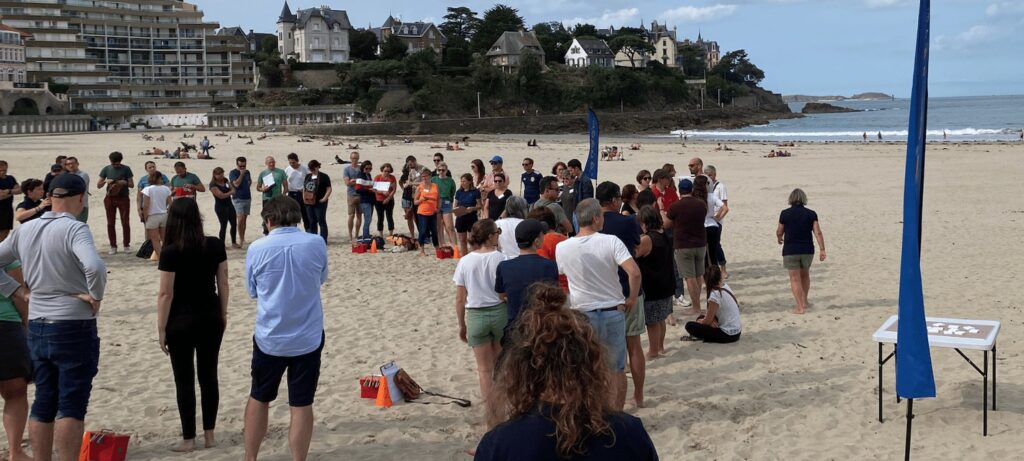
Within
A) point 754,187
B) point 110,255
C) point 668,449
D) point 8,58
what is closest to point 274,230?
point 668,449

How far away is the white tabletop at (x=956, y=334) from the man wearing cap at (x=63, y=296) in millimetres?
4819

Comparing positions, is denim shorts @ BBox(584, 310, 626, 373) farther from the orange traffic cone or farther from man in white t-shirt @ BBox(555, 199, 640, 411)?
the orange traffic cone

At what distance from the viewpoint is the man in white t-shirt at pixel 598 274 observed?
5.78m

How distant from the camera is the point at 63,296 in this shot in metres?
4.75

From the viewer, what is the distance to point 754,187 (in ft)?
87.2

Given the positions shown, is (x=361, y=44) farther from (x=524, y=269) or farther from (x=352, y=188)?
(x=524, y=269)

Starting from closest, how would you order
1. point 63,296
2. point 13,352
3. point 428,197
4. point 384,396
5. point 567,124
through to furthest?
point 63,296
point 13,352
point 384,396
point 428,197
point 567,124

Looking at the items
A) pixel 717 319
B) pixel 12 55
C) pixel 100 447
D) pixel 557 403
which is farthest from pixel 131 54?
pixel 557 403

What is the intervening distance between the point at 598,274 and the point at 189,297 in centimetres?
256

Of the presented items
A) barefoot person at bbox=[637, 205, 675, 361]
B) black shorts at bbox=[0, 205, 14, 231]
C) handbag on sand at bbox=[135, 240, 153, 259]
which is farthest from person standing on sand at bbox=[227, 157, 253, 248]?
barefoot person at bbox=[637, 205, 675, 361]

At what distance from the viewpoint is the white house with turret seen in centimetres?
11875

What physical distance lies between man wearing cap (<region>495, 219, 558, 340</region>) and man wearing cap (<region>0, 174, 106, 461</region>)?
232 cm

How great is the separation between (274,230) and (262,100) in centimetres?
10146

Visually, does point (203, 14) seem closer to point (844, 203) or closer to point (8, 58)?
point (8, 58)
